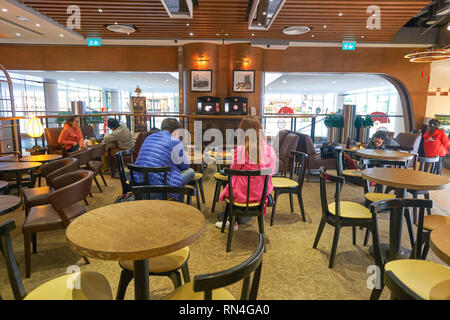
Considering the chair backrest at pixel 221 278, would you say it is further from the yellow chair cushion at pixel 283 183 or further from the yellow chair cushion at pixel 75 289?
the yellow chair cushion at pixel 283 183

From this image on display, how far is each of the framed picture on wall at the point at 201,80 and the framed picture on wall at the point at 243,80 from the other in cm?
82

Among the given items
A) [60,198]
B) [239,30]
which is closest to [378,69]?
[239,30]

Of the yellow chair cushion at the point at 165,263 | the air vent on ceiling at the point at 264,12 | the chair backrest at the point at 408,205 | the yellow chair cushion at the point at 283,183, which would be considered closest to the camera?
the yellow chair cushion at the point at 165,263

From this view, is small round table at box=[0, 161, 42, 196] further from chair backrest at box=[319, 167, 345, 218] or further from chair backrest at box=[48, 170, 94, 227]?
chair backrest at box=[319, 167, 345, 218]

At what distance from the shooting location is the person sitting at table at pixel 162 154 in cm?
292

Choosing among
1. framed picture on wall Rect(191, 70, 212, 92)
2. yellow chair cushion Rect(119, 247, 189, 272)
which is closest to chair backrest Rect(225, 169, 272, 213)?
yellow chair cushion Rect(119, 247, 189, 272)

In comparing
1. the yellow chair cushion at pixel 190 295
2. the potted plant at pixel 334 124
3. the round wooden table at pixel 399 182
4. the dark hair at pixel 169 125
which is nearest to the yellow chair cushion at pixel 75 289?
the yellow chair cushion at pixel 190 295

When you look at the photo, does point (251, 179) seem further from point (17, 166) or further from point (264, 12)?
point (264, 12)

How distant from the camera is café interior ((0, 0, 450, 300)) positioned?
1632 mm

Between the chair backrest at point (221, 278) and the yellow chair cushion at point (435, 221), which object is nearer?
the chair backrest at point (221, 278)

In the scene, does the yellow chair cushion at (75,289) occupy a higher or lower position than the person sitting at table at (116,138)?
lower

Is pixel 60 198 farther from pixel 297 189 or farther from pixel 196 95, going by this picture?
pixel 196 95

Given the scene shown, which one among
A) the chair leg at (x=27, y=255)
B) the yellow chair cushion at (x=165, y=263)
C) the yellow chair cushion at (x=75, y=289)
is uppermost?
the yellow chair cushion at (x=75, y=289)

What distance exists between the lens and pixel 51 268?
258 centimetres
